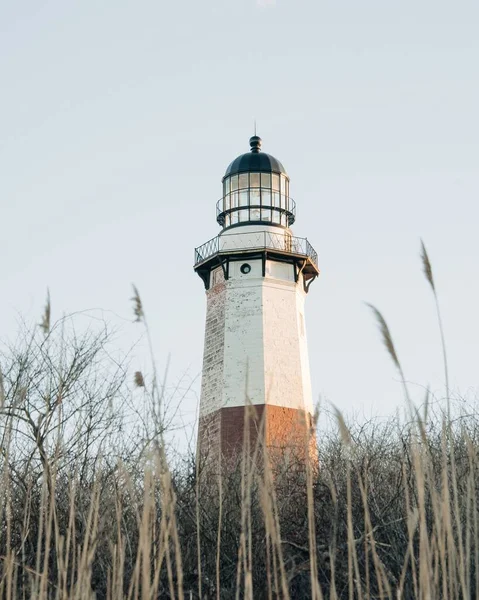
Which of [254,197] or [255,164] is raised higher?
[255,164]

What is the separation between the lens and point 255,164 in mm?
23078

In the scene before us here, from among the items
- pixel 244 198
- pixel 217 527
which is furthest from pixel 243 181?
pixel 217 527

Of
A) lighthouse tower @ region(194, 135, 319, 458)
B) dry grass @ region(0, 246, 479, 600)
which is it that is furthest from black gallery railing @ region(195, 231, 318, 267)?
dry grass @ region(0, 246, 479, 600)

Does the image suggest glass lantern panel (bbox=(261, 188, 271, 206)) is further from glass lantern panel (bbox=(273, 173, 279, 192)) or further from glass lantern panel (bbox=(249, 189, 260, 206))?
glass lantern panel (bbox=(273, 173, 279, 192))

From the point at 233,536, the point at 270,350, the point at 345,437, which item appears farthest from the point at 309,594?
the point at 270,350

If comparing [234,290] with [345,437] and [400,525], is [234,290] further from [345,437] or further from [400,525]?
[345,437]

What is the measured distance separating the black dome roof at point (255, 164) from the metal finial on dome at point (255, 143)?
0.18 metres

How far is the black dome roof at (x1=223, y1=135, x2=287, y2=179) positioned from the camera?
75.3 feet

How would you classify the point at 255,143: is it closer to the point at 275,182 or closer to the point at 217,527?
the point at 275,182

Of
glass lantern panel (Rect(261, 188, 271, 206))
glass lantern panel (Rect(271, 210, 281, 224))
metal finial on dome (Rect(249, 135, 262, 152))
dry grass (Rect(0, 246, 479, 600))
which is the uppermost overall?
metal finial on dome (Rect(249, 135, 262, 152))

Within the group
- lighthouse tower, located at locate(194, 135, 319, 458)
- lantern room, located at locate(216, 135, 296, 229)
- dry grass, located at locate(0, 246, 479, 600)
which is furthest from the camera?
lantern room, located at locate(216, 135, 296, 229)

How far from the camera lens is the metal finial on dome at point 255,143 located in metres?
24.1

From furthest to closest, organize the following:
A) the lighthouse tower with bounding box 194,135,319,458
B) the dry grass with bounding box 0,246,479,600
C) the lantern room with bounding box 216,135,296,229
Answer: the lantern room with bounding box 216,135,296,229 < the lighthouse tower with bounding box 194,135,319,458 < the dry grass with bounding box 0,246,479,600

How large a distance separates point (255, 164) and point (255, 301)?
440 cm
